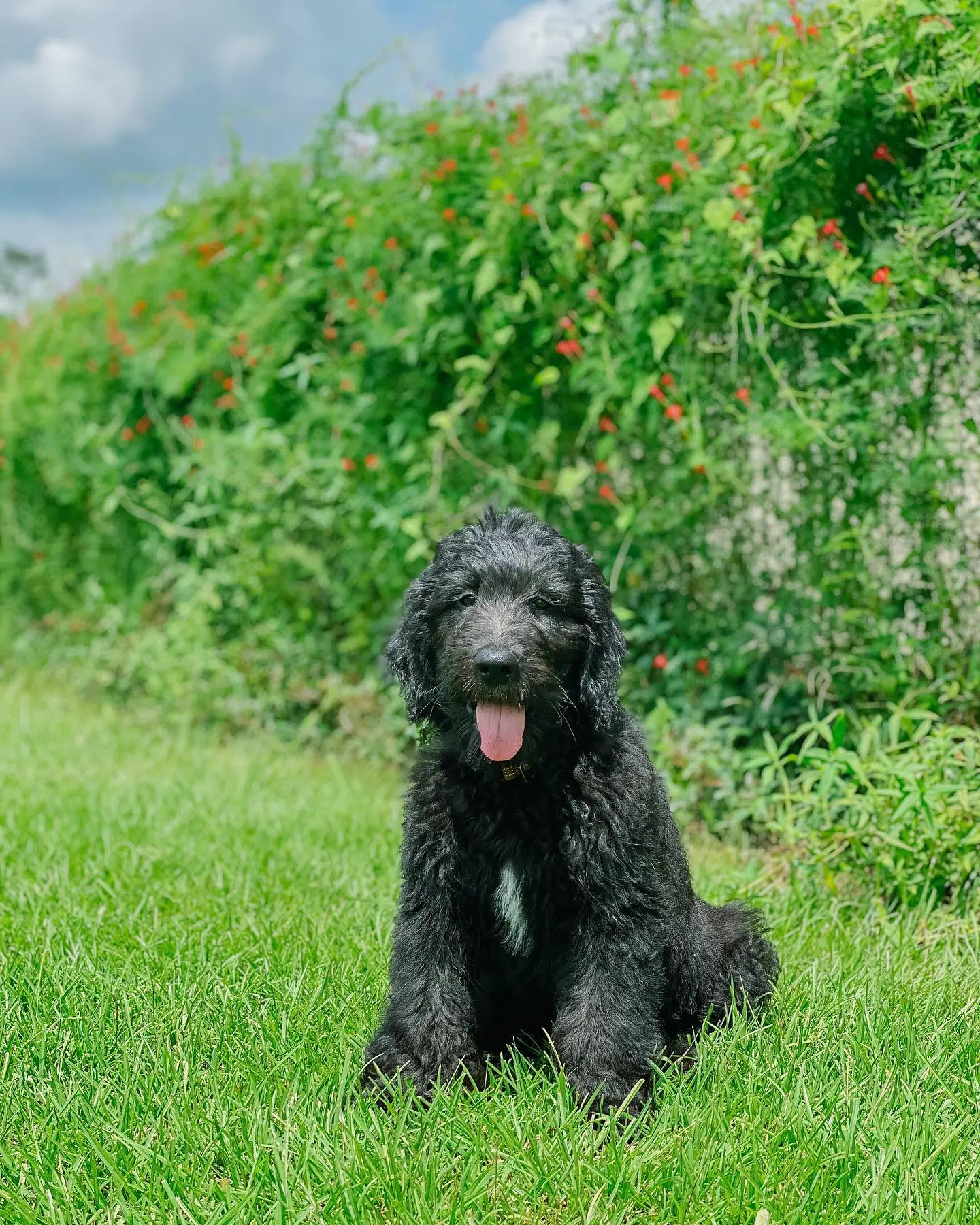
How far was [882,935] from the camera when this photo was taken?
384 cm

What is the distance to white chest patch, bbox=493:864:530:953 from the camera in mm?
2762

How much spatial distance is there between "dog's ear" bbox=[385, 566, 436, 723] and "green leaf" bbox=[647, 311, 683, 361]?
2.25 metres

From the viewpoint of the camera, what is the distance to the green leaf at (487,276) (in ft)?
17.8

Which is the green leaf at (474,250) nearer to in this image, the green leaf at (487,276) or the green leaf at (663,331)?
the green leaf at (487,276)

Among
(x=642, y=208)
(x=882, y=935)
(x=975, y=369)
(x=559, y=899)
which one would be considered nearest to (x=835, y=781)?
(x=882, y=935)

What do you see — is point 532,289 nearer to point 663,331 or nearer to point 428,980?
point 663,331

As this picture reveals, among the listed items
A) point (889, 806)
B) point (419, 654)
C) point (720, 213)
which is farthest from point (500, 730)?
point (720, 213)

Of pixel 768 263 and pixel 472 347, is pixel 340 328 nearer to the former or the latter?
pixel 472 347

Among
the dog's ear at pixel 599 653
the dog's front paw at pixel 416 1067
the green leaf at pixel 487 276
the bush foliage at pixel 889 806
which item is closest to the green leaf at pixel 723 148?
the green leaf at pixel 487 276

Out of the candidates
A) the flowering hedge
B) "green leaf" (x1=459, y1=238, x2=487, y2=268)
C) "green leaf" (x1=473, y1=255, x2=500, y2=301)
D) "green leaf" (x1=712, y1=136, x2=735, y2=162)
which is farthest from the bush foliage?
"green leaf" (x1=459, y1=238, x2=487, y2=268)

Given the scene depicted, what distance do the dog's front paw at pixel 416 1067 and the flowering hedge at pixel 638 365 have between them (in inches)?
102

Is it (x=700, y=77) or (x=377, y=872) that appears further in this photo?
(x=700, y=77)

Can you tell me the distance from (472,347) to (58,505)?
519cm

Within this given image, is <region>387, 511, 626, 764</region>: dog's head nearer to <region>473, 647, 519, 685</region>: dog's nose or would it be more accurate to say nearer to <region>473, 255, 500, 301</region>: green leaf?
<region>473, 647, 519, 685</region>: dog's nose
